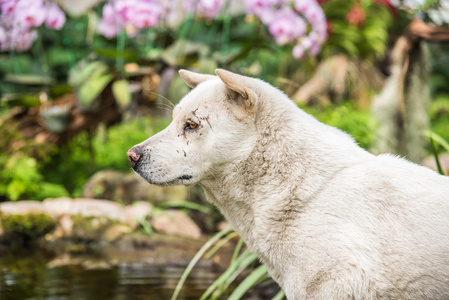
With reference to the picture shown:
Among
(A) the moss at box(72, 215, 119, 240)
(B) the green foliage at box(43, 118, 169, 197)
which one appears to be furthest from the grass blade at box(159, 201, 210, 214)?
(B) the green foliage at box(43, 118, 169, 197)

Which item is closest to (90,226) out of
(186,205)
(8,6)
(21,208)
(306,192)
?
(21,208)

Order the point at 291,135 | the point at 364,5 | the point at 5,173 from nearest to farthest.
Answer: the point at 291,135
the point at 5,173
the point at 364,5

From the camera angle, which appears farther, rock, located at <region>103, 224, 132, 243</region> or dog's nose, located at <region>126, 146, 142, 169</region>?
rock, located at <region>103, 224, 132, 243</region>

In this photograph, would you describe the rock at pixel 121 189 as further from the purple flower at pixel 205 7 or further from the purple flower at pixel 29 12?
the purple flower at pixel 205 7

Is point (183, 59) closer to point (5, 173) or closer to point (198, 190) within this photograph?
point (198, 190)

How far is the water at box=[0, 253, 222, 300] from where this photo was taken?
441 centimetres

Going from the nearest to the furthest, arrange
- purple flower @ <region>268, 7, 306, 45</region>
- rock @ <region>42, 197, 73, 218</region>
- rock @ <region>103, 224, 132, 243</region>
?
rock @ <region>103, 224, 132, 243</region> < rock @ <region>42, 197, 73, 218</region> < purple flower @ <region>268, 7, 306, 45</region>

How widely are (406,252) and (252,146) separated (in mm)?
894

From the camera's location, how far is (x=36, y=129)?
8000mm

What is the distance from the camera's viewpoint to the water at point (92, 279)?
174 inches

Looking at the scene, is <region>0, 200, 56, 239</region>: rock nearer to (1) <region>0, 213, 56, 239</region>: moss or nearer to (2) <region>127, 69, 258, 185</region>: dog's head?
(1) <region>0, 213, 56, 239</region>: moss

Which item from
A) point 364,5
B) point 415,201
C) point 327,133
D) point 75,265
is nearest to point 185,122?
point 327,133

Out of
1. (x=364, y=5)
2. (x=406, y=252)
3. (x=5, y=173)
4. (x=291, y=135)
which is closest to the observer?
(x=406, y=252)

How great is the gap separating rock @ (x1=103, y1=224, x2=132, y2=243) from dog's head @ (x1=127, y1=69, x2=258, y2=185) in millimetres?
3996
